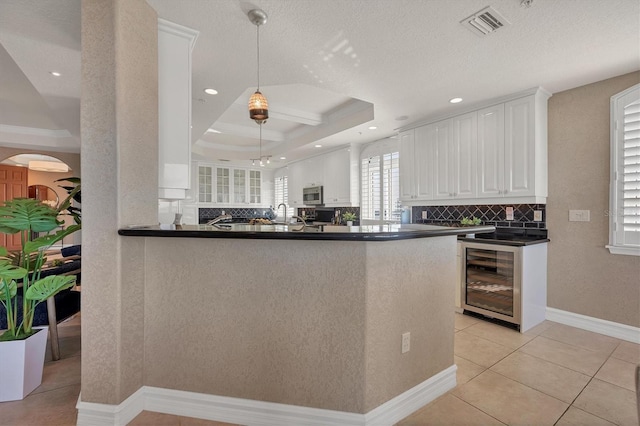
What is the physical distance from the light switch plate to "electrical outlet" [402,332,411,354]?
259 centimetres

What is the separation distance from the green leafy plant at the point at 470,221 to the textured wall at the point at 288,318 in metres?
2.40

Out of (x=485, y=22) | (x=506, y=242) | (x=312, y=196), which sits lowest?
(x=506, y=242)

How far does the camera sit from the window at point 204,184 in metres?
7.37

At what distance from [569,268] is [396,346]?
8.68ft

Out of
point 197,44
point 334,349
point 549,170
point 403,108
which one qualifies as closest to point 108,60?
point 197,44

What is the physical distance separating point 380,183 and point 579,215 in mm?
2673

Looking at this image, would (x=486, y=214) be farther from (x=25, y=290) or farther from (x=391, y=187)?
(x=25, y=290)

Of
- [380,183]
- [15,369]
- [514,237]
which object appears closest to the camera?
[15,369]

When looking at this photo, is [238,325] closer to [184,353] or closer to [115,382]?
[184,353]

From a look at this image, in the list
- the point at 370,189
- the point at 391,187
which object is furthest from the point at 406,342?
the point at 370,189

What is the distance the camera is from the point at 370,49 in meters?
2.28

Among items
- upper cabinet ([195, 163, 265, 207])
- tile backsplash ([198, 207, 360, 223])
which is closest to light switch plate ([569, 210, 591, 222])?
tile backsplash ([198, 207, 360, 223])

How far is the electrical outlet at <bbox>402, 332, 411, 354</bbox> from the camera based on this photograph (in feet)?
5.35

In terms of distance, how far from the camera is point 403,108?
11.6 feet
